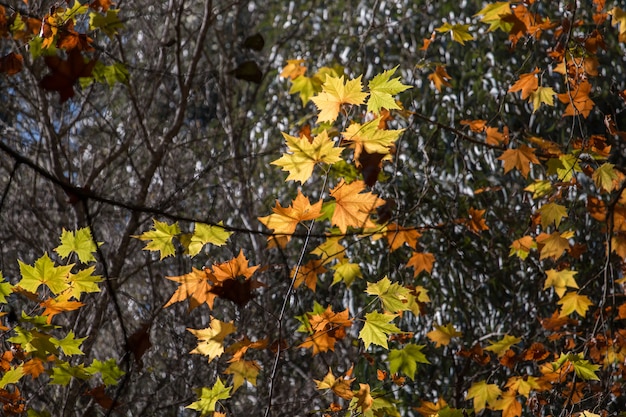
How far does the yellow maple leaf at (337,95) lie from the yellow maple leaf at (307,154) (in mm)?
234

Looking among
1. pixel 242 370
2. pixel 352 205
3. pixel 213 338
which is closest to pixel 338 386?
pixel 242 370

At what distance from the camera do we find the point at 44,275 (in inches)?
84.8

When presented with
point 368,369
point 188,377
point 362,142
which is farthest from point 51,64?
point 368,369

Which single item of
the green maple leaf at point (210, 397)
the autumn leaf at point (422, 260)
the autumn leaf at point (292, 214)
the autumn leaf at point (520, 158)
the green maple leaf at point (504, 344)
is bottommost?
the green maple leaf at point (210, 397)

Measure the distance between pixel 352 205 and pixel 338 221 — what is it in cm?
5

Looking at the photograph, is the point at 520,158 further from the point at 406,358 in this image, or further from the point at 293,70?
the point at 293,70

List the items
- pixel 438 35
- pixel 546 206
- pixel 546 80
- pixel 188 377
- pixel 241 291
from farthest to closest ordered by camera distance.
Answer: pixel 438 35 → pixel 546 80 → pixel 188 377 → pixel 546 206 → pixel 241 291

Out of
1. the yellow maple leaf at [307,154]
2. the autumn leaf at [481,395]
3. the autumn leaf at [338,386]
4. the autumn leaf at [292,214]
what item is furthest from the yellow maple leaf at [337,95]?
the autumn leaf at [481,395]

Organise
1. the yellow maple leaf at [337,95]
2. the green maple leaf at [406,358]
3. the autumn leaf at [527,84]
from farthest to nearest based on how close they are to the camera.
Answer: the autumn leaf at [527,84]
the green maple leaf at [406,358]
the yellow maple leaf at [337,95]

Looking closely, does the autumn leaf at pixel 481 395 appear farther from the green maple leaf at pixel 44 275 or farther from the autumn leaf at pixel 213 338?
the green maple leaf at pixel 44 275

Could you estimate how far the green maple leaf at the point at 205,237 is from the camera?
2.14 meters

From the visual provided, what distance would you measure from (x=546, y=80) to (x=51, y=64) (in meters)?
3.16

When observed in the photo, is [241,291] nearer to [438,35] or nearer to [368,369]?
[368,369]

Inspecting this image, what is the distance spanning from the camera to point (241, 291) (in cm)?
186
